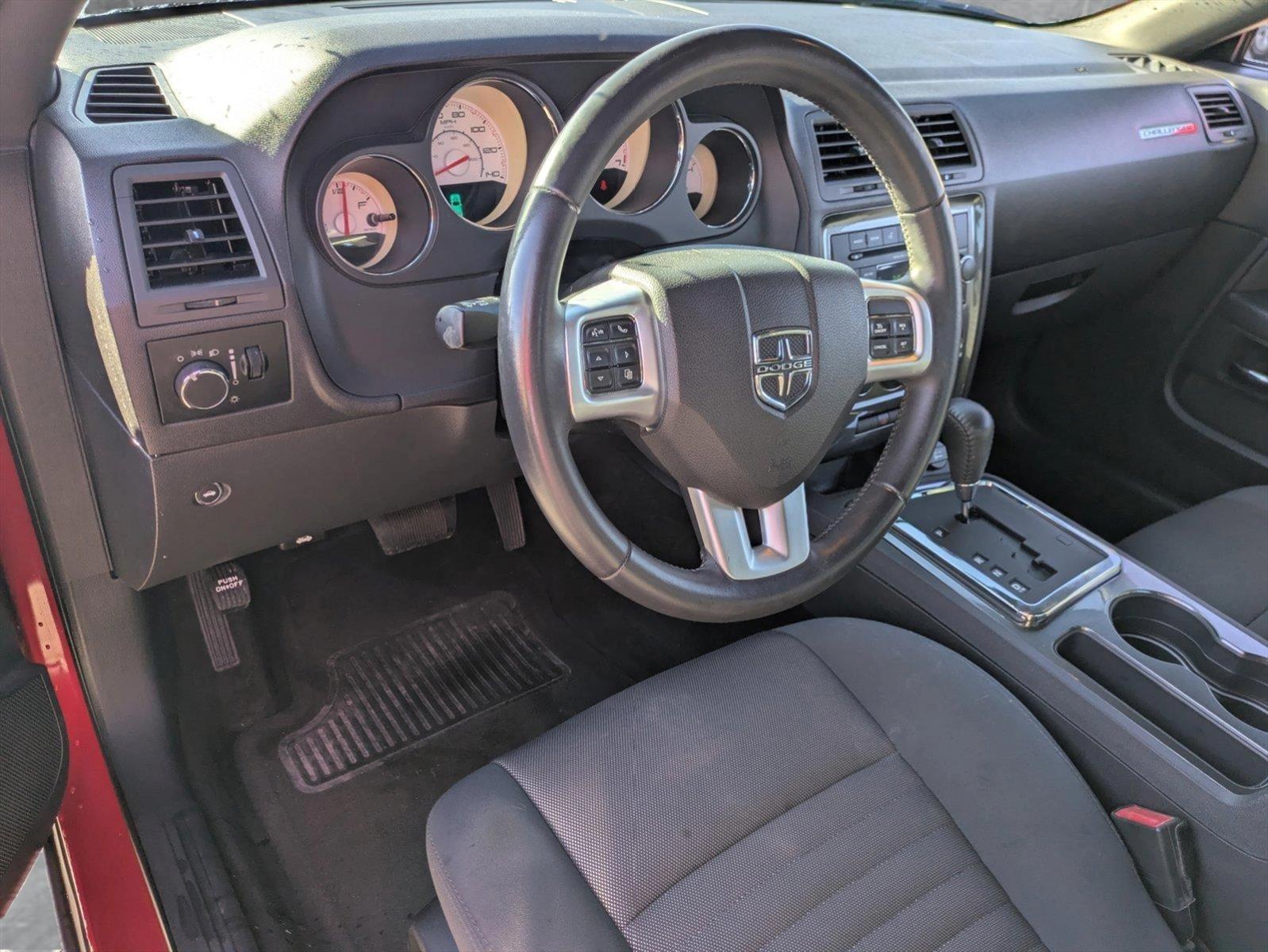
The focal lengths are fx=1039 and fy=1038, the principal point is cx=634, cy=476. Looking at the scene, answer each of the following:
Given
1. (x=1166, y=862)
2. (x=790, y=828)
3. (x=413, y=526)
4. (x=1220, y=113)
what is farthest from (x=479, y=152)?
(x=1220, y=113)

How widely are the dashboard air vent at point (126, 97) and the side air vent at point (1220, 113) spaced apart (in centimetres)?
205

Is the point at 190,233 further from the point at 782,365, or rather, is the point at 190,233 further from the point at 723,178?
the point at 723,178

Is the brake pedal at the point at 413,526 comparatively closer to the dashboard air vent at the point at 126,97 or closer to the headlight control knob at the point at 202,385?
the headlight control knob at the point at 202,385

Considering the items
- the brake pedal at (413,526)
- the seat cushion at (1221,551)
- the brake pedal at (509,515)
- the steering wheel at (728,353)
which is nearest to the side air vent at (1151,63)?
the seat cushion at (1221,551)

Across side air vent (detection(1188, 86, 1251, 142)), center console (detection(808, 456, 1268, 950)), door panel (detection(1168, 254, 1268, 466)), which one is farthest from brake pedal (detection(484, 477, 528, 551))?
side air vent (detection(1188, 86, 1251, 142))

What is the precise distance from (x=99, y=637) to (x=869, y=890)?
1100 millimetres

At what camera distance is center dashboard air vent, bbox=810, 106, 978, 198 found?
1562 millimetres

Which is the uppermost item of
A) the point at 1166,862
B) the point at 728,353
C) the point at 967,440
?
the point at 728,353

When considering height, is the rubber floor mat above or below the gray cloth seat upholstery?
below

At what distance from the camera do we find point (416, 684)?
74.2 inches

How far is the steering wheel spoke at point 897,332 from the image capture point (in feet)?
3.95

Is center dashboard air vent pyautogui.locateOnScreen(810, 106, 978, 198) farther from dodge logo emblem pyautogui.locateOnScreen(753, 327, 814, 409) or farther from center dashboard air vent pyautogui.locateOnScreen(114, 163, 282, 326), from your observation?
center dashboard air vent pyautogui.locateOnScreen(114, 163, 282, 326)

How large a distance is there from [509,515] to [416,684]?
1.31ft

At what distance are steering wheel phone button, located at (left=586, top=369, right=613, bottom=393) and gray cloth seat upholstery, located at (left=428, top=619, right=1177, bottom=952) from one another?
41cm
